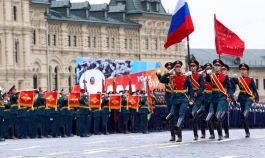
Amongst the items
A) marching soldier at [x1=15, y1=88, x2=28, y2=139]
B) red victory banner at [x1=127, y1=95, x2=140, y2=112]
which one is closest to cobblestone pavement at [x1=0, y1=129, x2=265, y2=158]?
marching soldier at [x1=15, y1=88, x2=28, y2=139]

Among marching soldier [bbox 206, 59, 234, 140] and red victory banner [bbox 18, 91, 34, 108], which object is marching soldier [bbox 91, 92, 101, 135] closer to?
red victory banner [bbox 18, 91, 34, 108]

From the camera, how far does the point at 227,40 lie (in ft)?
98.4

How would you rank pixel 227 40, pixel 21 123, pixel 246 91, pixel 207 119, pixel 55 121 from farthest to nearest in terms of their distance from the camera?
pixel 55 121 < pixel 21 123 < pixel 227 40 < pixel 246 91 < pixel 207 119

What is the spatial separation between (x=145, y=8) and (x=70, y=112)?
2736 inches

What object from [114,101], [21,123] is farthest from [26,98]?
[114,101]

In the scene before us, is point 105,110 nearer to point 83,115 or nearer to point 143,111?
point 83,115

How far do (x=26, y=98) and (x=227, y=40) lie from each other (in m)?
7.09

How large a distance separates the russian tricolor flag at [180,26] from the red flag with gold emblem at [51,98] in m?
7.02

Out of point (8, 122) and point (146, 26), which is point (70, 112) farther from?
point (146, 26)

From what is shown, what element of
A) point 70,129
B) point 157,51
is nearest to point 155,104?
point 70,129

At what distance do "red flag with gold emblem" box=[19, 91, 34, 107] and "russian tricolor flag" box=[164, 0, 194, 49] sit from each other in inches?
251

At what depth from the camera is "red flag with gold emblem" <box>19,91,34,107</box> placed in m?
34.2

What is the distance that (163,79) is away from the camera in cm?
2542

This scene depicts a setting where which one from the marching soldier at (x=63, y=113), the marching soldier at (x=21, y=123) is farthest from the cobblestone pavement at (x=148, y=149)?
the marching soldier at (x=63, y=113)
